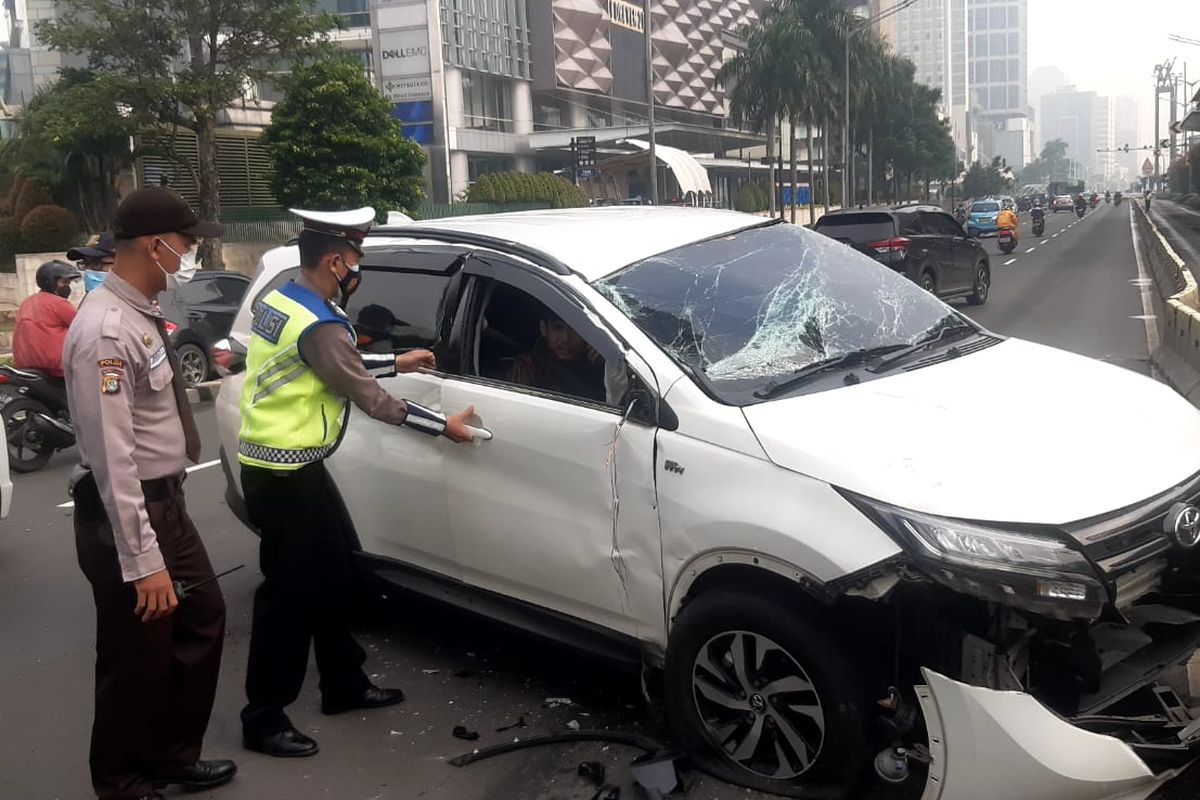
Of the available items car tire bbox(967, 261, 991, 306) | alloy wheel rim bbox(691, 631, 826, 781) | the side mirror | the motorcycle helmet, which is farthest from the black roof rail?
car tire bbox(967, 261, 991, 306)

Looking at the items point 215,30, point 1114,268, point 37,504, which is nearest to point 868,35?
point 1114,268

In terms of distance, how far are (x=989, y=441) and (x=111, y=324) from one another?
100 inches

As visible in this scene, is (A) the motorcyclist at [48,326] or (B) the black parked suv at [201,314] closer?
(A) the motorcyclist at [48,326]

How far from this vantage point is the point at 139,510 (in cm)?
326

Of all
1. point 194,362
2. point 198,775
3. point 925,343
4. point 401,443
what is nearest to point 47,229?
point 194,362

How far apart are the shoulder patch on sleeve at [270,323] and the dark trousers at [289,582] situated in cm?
45

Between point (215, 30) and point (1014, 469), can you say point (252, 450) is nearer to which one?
point (1014, 469)

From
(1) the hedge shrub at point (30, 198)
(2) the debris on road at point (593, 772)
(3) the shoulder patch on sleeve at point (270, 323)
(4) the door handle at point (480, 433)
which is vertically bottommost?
(2) the debris on road at point (593, 772)

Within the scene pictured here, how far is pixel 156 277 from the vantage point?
3432 millimetres

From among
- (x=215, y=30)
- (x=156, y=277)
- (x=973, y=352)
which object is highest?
(x=215, y=30)

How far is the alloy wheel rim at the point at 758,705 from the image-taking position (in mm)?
3291

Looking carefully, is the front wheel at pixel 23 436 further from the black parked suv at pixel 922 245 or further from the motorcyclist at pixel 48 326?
the black parked suv at pixel 922 245

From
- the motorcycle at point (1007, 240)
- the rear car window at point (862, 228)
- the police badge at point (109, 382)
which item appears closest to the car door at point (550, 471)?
the police badge at point (109, 382)

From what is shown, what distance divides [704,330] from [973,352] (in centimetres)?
107
